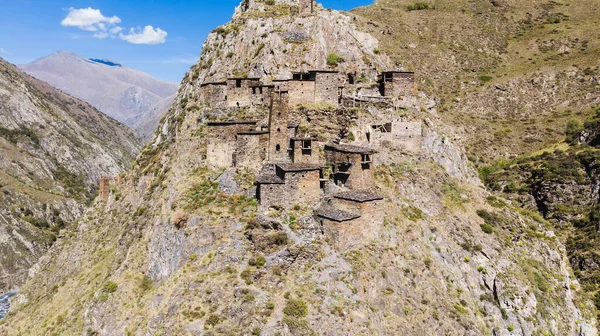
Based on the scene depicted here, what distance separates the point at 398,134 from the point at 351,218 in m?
12.8

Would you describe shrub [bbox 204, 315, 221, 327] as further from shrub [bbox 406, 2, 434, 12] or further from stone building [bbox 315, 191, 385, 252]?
shrub [bbox 406, 2, 434, 12]

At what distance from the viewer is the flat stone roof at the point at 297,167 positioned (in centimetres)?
2823

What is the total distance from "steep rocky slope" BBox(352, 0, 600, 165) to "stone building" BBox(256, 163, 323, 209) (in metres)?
56.0

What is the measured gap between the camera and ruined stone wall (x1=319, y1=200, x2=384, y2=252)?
27.2 metres

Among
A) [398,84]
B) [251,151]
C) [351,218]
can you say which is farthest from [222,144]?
[398,84]

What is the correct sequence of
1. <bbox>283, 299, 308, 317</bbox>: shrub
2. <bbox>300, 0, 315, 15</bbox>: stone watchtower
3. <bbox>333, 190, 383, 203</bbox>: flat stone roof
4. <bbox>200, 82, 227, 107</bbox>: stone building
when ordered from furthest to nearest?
<bbox>300, 0, 315, 15</bbox>: stone watchtower < <bbox>200, 82, 227, 107</bbox>: stone building < <bbox>333, 190, 383, 203</bbox>: flat stone roof < <bbox>283, 299, 308, 317</bbox>: shrub

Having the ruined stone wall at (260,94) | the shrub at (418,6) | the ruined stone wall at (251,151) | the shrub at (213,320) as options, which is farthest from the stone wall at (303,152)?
the shrub at (418,6)

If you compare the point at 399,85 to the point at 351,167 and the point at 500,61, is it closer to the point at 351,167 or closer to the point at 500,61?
the point at 351,167

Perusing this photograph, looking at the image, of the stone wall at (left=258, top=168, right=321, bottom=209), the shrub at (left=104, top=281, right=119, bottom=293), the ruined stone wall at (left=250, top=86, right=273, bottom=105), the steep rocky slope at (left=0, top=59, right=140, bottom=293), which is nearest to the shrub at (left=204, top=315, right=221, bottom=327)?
the stone wall at (left=258, top=168, right=321, bottom=209)

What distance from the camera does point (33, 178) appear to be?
538ft

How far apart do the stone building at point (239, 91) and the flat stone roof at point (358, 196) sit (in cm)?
1232

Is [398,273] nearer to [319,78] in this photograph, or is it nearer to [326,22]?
[319,78]

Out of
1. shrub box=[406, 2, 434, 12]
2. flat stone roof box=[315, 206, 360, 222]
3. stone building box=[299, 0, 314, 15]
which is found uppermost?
shrub box=[406, 2, 434, 12]

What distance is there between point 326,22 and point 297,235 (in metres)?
28.1
